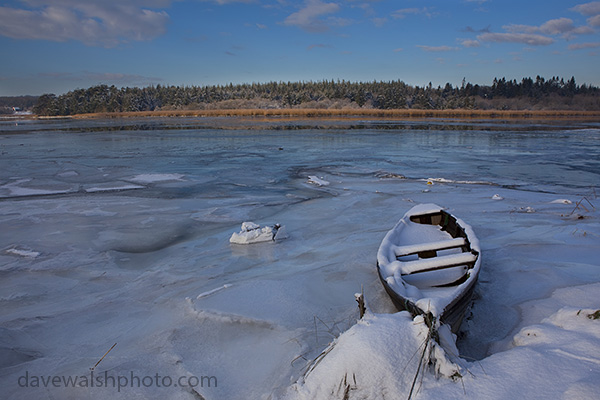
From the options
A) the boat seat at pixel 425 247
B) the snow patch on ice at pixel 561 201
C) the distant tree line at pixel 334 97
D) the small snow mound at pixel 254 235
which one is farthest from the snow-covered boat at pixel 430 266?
the distant tree line at pixel 334 97

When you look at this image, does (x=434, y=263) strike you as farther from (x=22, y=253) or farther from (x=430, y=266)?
(x=22, y=253)

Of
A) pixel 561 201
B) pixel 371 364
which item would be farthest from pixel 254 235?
pixel 561 201

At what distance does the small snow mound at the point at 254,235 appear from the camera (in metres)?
5.31

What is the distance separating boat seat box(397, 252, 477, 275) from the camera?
3.68m

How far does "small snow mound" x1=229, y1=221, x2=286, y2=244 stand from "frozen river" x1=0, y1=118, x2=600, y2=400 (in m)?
0.12

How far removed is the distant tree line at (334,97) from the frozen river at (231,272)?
75.1 meters

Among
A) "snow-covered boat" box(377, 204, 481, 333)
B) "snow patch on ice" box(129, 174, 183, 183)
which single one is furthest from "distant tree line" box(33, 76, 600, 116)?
"snow-covered boat" box(377, 204, 481, 333)

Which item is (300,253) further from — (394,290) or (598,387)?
(598,387)

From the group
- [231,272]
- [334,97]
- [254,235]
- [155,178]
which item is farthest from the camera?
[334,97]

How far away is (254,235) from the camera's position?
5.35 m

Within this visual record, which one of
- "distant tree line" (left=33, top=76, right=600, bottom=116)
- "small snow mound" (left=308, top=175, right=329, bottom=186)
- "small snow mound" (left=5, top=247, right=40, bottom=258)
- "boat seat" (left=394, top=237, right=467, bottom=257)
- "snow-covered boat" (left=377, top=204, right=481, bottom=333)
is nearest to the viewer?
"snow-covered boat" (left=377, top=204, right=481, bottom=333)

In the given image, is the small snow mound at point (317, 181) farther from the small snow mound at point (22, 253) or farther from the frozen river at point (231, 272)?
the small snow mound at point (22, 253)

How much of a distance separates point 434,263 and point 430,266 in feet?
0.23

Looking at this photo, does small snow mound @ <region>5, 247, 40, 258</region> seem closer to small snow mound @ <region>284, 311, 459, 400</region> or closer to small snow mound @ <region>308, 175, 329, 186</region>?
small snow mound @ <region>284, 311, 459, 400</region>
